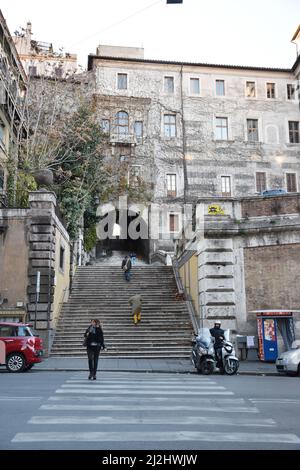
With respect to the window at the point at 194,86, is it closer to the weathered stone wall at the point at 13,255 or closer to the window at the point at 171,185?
the window at the point at 171,185

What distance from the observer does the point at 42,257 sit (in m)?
20.3

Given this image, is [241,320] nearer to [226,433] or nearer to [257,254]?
[257,254]

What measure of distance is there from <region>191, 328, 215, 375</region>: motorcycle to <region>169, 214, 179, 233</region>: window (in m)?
25.3

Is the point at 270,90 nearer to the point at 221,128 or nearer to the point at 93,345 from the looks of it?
the point at 221,128

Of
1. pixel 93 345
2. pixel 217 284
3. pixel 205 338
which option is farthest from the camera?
pixel 217 284

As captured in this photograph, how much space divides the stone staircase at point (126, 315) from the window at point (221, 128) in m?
18.5

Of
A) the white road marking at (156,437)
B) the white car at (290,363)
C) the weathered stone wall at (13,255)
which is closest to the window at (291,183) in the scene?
the weathered stone wall at (13,255)

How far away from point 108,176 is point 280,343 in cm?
1908

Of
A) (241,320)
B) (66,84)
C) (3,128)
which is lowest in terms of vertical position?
(241,320)

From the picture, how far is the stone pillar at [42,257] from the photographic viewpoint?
1992 cm

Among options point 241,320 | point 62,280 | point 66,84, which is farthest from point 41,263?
point 66,84

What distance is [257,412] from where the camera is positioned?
8117 mm

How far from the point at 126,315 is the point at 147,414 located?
586 inches

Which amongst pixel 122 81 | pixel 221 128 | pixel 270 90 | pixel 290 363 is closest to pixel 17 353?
pixel 290 363
